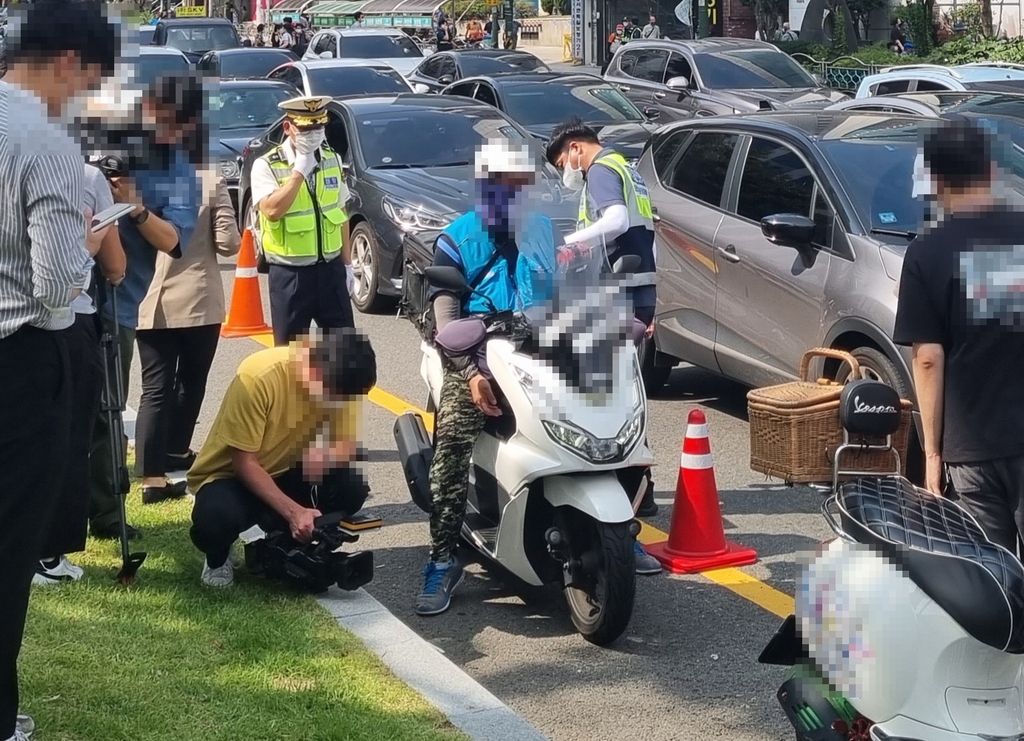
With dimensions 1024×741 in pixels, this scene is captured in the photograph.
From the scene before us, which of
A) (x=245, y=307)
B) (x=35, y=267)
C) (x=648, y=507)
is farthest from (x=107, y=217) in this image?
(x=245, y=307)

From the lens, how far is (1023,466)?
4039mm

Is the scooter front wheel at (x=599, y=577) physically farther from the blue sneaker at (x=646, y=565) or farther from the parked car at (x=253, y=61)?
the parked car at (x=253, y=61)

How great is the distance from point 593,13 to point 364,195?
3271 cm

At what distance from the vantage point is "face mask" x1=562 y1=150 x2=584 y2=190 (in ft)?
23.9

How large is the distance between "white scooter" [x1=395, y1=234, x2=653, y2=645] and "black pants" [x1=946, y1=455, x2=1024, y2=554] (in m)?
1.34

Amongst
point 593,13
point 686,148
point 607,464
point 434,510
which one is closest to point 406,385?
point 686,148

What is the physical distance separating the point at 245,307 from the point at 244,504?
603cm

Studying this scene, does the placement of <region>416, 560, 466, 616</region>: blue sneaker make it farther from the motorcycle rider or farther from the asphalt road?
the motorcycle rider

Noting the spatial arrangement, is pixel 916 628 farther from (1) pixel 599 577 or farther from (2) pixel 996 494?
(1) pixel 599 577

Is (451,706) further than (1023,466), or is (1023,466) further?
(451,706)

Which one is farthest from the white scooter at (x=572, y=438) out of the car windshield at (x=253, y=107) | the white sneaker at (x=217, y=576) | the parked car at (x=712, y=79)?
the parked car at (x=712, y=79)

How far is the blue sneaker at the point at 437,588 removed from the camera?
5656mm

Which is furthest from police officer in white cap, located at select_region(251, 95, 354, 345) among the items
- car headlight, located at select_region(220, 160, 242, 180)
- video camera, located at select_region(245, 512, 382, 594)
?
car headlight, located at select_region(220, 160, 242, 180)

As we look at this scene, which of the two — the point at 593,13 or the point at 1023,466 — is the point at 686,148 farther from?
the point at 593,13
